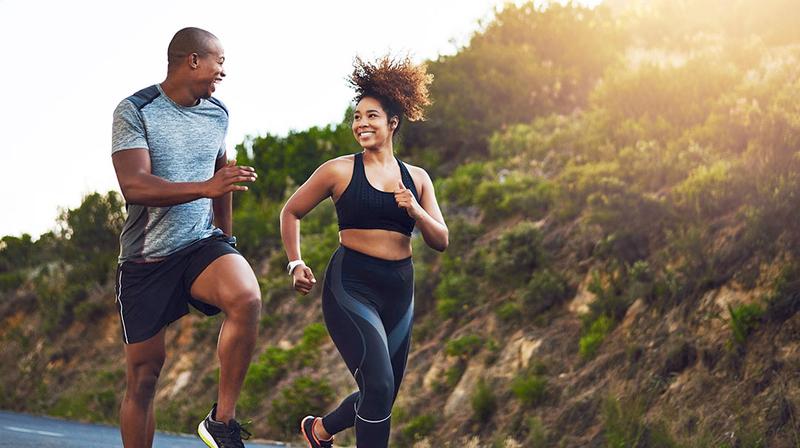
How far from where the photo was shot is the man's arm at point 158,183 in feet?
16.5

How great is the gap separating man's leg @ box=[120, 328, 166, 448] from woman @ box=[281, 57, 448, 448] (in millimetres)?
835

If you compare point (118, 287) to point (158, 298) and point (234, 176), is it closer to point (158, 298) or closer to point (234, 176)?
point (158, 298)

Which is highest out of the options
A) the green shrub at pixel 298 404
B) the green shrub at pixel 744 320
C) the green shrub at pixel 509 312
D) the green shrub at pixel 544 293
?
the green shrub at pixel 744 320

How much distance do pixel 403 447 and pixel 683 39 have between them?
48.0ft

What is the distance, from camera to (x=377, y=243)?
6078mm

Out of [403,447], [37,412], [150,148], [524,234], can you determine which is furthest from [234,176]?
[37,412]

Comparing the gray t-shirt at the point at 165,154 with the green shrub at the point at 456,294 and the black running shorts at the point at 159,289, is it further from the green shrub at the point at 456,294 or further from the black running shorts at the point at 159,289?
the green shrub at the point at 456,294

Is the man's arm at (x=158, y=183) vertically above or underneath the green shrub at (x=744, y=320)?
above

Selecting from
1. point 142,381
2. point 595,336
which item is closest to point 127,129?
point 142,381

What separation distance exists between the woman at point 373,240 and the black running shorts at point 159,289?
0.52 meters

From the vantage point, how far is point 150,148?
547 cm

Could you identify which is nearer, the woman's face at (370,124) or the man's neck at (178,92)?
the man's neck at (178,92)

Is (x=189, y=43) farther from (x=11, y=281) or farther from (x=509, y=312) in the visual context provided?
(x=11, y=281)

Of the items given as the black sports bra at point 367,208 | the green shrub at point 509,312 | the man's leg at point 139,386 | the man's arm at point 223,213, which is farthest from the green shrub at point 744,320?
the man's leg at point 139,386
